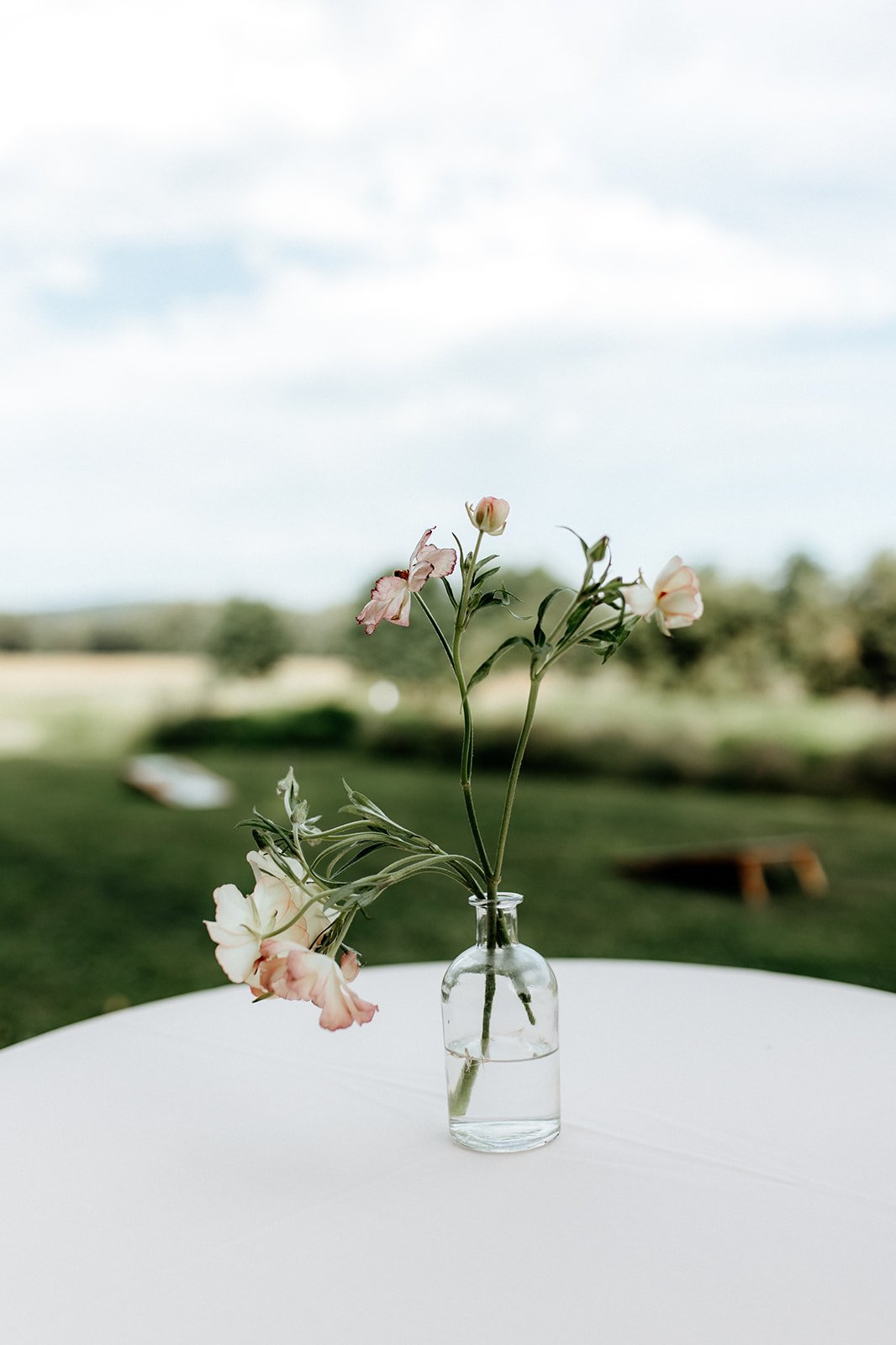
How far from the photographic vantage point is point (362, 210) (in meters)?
5.51

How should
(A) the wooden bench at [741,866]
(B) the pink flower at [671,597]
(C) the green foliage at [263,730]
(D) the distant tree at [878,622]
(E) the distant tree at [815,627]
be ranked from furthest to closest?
1. (C) the green foliage at [263,730]
2. (E) the distant tree at [815,627]
3. (D) the distant tree at [878,622]
4. (A) the wooden bench at [741,866]
5. (B) the pink flower at [671,597]

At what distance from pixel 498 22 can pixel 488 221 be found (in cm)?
82

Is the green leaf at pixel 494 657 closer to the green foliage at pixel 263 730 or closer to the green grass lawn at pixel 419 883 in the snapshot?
the green grass lawn at pixel 419 883

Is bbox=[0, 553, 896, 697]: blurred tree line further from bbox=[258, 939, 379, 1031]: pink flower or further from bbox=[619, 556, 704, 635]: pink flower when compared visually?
bbox=[258, 939, 379, 1031]: pink flower

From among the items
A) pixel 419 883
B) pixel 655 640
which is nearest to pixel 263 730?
pixel 419 883

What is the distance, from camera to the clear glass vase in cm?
86

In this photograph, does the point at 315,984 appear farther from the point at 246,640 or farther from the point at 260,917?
the point at 246,640

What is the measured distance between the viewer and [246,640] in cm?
588

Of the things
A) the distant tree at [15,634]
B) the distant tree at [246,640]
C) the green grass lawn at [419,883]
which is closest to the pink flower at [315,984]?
the green grass lawn at [419,883]

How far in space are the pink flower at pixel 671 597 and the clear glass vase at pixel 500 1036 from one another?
229 mm

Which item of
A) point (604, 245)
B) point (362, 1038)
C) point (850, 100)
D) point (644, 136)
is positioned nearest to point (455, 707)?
point (604, 245)

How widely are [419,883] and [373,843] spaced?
4250 mm

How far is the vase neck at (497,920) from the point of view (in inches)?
33.7

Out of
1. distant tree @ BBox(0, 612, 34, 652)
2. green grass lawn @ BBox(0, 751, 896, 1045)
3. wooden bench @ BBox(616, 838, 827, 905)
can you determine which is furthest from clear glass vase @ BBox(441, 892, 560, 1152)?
distant tree @ BBox(0, 612, 34, 652)
